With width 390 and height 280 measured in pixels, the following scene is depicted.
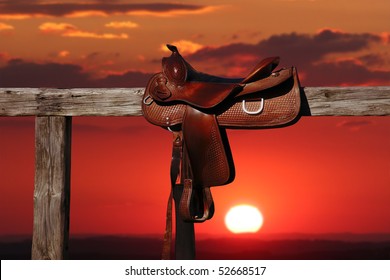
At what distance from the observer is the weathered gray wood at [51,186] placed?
4.61m

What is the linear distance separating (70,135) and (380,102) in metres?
1.86

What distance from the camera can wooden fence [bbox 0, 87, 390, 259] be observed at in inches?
179

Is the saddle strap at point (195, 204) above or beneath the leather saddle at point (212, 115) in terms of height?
beneath

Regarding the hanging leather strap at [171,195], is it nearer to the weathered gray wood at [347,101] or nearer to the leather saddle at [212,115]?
the leather saddle at [212,115]

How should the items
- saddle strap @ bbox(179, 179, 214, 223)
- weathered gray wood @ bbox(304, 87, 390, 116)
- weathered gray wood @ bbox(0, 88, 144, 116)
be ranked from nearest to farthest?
1. saddle strap @ bbox(179, 179, 214, 223)
2. weathered gray wood @ bbox(304, 87, 390, 116)
3. weathered gray wood @ bbox(0, 88, 144, 116)

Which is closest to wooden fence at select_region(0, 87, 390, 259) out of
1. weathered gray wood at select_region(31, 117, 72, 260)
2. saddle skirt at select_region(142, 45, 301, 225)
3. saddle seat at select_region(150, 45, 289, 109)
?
weathered gray wood at select_region(31, 117, 72, 260)

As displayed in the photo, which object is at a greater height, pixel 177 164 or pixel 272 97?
pixel 272 97

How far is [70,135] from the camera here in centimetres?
470

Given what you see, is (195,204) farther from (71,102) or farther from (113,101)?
(71,102)

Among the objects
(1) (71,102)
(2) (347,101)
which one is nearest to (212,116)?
(2) (347,101)

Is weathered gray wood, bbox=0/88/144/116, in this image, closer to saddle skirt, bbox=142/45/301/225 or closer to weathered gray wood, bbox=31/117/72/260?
weathered gray wood, bbox=31/117/72/260

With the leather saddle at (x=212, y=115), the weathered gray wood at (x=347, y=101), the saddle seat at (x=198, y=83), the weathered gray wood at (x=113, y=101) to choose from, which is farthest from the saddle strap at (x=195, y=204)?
the weathered gray wood at (x=347, y=101)
